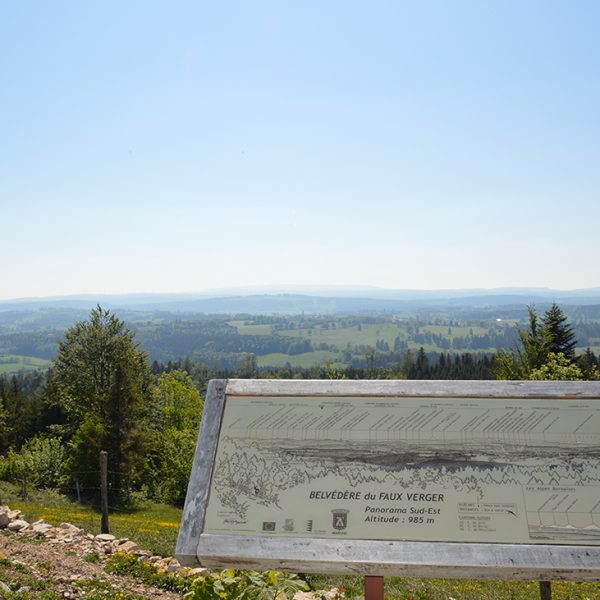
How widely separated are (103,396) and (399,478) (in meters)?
37.1

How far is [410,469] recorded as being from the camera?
5305mm

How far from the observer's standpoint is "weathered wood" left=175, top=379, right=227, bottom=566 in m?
4.94

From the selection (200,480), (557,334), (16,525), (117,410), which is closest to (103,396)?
(117,410)

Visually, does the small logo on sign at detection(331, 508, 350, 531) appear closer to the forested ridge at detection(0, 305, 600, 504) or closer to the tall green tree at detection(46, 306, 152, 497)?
the forested ridge at detection(0, 305, 600, 504)

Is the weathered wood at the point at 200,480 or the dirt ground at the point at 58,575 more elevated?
the weathered wood at the point at 200,480

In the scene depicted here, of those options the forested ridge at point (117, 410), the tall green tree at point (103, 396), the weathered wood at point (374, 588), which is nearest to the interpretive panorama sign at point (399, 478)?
the weathered wood at point (374, 588)

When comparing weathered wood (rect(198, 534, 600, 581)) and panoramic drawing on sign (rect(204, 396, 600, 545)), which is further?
panoramic drawing on sign (rect(204, 396, 600, 545))

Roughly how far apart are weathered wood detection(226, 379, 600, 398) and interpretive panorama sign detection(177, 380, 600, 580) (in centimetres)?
2

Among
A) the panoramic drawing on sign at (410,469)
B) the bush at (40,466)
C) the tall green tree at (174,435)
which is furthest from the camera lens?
the tall green tree at (174,435)

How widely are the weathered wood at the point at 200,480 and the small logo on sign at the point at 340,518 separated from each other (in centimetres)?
131

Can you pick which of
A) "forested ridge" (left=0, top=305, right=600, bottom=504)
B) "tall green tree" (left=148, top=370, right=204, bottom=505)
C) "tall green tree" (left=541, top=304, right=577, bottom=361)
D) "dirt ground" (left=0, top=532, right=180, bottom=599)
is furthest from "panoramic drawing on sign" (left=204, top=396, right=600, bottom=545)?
"tall green tree" (left=541, top=304, right=577, bottom=361)

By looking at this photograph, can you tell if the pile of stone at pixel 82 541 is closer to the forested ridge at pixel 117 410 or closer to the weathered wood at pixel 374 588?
the weathered wood at pixel 374 588

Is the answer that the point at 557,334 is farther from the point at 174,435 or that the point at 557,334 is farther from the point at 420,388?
the point at 420,388

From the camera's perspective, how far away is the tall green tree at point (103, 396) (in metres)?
32.3
